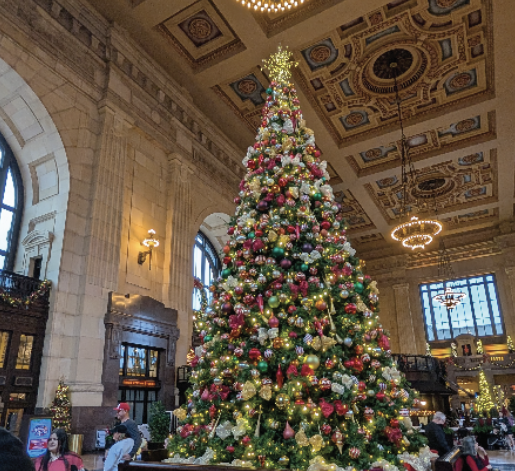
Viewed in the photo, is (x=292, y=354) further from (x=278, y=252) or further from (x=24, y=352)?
(x=24, y=352)

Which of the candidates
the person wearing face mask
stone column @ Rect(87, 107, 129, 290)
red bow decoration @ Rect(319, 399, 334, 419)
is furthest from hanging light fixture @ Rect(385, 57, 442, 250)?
the person wearing face mask

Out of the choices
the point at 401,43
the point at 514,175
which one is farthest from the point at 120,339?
the point at 514,175

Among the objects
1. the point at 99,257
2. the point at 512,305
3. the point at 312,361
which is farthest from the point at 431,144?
the point at 312,361

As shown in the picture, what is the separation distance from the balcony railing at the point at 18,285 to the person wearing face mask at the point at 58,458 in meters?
4.64

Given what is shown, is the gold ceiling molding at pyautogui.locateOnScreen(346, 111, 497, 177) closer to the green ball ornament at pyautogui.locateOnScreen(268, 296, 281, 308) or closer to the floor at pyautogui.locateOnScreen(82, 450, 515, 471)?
the floor at pyautogui.locateOnScreen(82, 450, 515, 471)

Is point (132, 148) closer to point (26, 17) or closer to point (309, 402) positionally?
point (26, 17)

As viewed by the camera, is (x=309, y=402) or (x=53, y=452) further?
(x=309, y=402)

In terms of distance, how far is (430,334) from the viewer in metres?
20.8

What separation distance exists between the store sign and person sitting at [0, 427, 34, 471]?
327 inches

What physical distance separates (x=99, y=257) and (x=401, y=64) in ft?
30.2

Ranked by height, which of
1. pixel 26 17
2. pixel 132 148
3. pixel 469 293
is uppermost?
pixel 26 17

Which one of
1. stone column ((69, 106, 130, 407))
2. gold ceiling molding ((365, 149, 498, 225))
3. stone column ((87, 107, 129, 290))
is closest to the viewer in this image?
stone column ((69, 106, 130, 407))

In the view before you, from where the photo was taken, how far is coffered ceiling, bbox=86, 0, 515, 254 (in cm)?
966

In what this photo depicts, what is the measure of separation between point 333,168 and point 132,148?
26.2 ft
